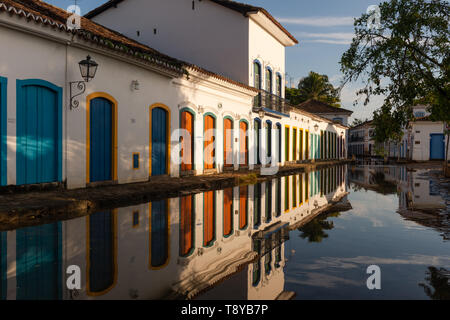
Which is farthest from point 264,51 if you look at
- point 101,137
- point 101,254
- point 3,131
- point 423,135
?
point 423,135

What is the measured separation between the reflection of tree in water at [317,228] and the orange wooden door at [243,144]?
14006mm

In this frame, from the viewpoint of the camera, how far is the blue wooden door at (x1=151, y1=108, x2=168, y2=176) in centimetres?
1414

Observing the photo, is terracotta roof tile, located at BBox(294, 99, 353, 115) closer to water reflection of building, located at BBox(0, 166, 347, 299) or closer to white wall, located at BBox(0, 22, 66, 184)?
white wall, located at BBox(0, 22, 66, 184)

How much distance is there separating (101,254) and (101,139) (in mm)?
7588

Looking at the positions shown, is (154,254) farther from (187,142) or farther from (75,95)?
(187,142)

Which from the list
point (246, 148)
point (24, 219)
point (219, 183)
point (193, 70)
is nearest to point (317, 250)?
point (24, 219)

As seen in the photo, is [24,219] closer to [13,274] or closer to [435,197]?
[13,274]

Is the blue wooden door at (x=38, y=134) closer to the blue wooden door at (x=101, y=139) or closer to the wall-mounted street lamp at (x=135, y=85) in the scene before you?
the blue wooden door at (x=101, y=139)

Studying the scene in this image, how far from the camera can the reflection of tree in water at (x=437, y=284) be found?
337 centimetres

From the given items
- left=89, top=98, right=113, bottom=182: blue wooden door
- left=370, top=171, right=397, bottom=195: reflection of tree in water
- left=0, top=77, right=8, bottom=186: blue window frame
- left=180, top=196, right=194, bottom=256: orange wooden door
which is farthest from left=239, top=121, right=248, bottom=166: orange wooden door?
left=0, top=77, right=8, bottom=186: blue window frame

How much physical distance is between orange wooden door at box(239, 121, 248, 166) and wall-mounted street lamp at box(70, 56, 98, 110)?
39.0ft

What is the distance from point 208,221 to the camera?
7.03 metres

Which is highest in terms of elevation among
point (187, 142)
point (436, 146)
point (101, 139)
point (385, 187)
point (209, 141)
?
point (436, 146)

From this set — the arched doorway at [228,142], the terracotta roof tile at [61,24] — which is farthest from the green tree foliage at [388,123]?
the arched doorway at [228,142]
